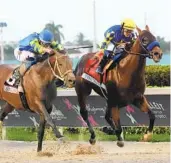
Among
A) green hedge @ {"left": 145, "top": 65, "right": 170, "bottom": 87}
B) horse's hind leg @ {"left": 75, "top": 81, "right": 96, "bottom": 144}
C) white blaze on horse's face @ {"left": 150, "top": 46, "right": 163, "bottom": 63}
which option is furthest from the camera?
green hedge @ {"left": 145, "top": 65, "right": 170, "bottom": 87}

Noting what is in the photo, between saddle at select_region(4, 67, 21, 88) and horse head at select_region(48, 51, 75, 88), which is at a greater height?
horse head at select_region(48, 51, 75, 88)

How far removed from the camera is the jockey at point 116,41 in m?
9.21

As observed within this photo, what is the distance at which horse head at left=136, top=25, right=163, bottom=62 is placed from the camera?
27.5 feet

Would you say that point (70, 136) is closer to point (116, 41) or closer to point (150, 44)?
point (116, 41)

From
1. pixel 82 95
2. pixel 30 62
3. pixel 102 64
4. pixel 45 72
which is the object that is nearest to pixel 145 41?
pixel 102 64

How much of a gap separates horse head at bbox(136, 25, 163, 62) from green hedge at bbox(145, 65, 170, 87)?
13.3 ft

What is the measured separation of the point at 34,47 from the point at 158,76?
4636 mm

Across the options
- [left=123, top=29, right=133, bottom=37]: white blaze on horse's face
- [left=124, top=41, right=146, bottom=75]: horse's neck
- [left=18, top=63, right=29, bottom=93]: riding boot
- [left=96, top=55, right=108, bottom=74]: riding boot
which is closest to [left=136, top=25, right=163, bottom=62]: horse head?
[left=124, top=41, right=146, bottom=75]: horse's neck

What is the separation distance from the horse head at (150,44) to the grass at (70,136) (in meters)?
2.59

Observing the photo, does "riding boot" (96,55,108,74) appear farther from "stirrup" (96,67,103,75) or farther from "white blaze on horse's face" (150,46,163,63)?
"white blaze on horse's face" (150,46,163,63)

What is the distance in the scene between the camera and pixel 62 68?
27.5 feet

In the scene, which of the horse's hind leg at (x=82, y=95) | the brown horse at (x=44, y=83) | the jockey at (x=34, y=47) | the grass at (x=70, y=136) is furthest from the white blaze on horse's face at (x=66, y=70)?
the grass at (x=70, y=136)

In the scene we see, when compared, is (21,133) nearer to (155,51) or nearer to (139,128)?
(139,128)

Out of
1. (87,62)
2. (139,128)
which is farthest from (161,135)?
(87,62)
